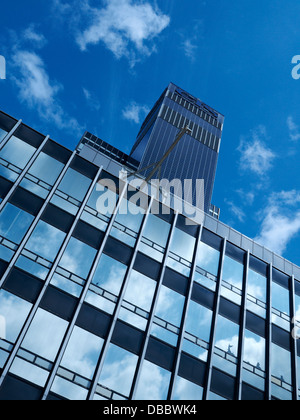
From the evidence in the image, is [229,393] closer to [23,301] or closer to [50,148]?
[23,301]

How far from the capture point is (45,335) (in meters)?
17.6

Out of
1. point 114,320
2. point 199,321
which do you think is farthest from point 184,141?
point 114,320

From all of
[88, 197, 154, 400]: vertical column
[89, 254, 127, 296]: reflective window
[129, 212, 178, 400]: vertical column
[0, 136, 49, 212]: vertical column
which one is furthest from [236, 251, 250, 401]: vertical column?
[0, 136, 49, 212]: vertical column

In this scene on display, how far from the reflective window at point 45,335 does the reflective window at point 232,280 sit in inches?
446

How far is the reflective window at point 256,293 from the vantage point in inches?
985

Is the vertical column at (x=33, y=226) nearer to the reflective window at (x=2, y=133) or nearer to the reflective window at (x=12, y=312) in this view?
the reflective window at (x=12, y=312)

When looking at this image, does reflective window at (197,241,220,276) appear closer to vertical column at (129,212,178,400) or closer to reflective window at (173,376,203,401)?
vertical column at (129,212,178,400)

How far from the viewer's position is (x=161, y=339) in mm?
20422

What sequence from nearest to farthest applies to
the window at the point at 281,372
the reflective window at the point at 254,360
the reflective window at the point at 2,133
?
1. the reflective window at the point at 254,360
2. the window at the point at 281,372
3. the reflective window at the point at 2,133

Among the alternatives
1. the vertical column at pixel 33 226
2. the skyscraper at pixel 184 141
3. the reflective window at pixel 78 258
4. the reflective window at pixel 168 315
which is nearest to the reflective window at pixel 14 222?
the vertical column at pixel 33 226

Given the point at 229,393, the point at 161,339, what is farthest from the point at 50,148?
the point at 229,393

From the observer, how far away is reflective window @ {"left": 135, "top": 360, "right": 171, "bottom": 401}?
18516mm
